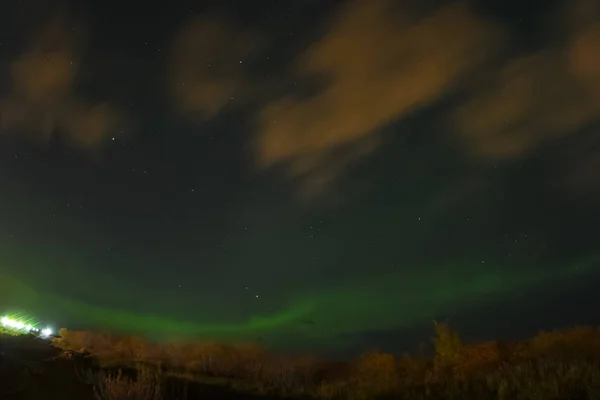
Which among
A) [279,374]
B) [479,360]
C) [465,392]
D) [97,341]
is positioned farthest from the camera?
[97,341]

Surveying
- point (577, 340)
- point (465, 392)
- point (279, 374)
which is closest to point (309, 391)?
point (279, 374)

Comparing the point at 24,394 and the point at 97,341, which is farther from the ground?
the point at 97,341

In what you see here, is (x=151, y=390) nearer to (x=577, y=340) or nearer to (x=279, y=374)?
(x=279, y=374)

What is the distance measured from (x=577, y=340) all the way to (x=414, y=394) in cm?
1526

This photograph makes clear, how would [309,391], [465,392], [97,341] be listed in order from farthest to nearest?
[97,341] < [309,391] < [465,392]

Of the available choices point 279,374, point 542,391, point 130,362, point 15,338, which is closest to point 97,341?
point 15,338

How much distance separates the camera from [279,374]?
2559 centimetres

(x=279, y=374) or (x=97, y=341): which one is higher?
(x=97, y=341)

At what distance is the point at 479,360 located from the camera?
33.8 m

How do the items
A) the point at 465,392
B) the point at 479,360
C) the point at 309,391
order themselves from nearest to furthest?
1. the point at 465,392
2. the point at 309,391
3. the point at 479,360

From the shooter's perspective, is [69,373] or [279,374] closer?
[69,373]

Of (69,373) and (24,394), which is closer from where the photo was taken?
(24,394)

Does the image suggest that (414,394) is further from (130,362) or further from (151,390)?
(130,362)

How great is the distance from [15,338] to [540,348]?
83.9ft
